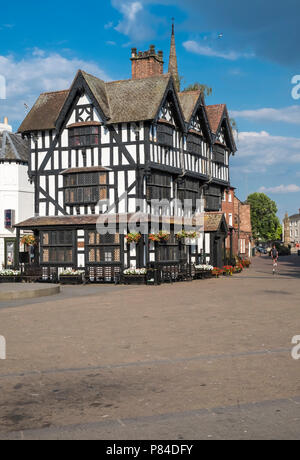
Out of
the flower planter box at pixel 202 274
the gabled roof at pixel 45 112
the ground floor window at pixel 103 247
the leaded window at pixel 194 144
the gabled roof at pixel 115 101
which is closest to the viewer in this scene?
the ground floor window at pixel 103 247

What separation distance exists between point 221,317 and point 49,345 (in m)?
5.13

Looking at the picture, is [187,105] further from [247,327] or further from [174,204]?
[247,327]

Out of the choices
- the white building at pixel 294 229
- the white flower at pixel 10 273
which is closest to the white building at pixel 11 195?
the white flower at pixel 10 273

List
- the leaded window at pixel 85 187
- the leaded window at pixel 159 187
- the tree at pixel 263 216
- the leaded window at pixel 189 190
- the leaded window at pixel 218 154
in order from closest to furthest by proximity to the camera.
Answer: the leaded window at pixel 159 187 → the leaded window at pixel 85 187 → the leaded window at pixel 189 190 → the leaded window at pixel 218 154 → the tree at pixel 263 216

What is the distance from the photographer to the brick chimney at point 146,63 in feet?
118

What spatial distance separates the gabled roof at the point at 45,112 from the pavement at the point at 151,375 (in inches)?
769

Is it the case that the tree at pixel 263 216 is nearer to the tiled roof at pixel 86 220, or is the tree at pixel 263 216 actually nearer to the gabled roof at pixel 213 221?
the gabled roof at pixel 213 221

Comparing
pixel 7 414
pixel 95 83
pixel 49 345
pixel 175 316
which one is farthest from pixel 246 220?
pixel 7 414

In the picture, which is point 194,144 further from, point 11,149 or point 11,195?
point 11,195

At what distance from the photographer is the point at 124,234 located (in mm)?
29625

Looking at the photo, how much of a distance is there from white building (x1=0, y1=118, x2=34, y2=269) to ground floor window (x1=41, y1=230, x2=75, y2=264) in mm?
7281

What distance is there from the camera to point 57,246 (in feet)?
104

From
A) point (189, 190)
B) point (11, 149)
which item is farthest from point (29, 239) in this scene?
point (189, 190)

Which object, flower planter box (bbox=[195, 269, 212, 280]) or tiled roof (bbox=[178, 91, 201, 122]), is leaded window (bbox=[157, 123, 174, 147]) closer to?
tiled roof (bbox=[178, 91, 201, 122])
